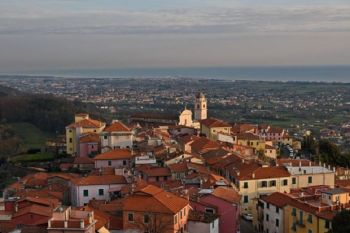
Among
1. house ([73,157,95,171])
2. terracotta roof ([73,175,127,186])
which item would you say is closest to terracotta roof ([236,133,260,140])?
house ([73,157,95,171])

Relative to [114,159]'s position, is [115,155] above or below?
above

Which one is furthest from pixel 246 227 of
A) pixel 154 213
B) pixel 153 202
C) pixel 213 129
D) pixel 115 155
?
pixel 213 129

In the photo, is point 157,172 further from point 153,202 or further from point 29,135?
point 29,135

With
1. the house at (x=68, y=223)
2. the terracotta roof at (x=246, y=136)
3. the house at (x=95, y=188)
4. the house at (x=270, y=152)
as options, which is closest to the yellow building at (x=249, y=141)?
the terracotta roof at (x=246, y=136)

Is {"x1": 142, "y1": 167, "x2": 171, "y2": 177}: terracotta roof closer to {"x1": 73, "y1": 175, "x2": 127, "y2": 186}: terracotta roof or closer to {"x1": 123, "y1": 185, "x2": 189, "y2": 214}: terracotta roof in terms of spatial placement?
{"x1": 73, "y1": 175, "x2": 127, "y2": 186}: terracotta roof

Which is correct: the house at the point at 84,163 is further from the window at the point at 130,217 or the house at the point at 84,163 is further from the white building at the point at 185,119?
the white building at the point at 185,119

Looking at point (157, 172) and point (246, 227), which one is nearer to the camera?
point (246, 227)
